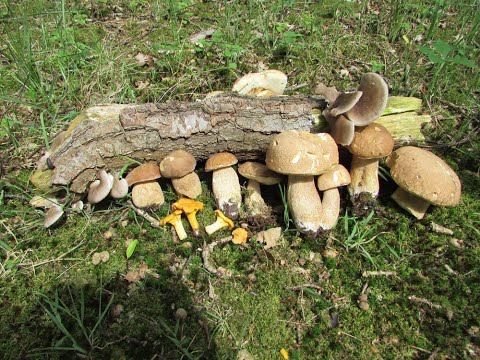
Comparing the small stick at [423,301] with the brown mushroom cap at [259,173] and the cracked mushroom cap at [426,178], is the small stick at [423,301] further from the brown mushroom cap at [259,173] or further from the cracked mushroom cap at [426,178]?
the brown mushroom cap at [259,173]

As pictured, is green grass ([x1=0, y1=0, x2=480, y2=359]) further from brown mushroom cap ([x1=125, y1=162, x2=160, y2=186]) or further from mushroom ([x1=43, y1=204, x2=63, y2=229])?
brown mushroom cap ([x1=125, y1=162, x2=160, y2=186])

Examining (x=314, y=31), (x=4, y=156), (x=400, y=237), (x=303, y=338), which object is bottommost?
(x=303, y=338)

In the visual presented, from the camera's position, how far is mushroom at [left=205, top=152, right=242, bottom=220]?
3436 millimetres

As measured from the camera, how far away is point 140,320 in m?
2.68

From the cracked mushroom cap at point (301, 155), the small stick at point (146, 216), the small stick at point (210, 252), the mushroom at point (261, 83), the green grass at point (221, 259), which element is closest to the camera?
the green grass at point (221, 259)

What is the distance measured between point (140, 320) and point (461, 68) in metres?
5.52

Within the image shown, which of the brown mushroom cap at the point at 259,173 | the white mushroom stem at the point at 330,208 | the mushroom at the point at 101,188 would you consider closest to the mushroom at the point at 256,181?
the brown mushroom cap at the point at 259,173

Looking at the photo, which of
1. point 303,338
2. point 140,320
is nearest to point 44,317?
point 140,320

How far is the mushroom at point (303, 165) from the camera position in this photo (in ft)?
9.50

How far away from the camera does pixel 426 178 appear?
2.98 m

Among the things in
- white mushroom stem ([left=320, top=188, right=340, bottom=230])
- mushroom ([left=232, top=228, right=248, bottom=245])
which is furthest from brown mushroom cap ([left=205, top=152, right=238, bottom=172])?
white mushroom stem ([left=320, top=188, right=340, bottom=230])

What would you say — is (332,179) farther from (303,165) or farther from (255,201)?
(255,201)

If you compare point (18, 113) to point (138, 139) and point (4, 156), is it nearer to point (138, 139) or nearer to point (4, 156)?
point (4, 156)

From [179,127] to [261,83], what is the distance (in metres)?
1.20
